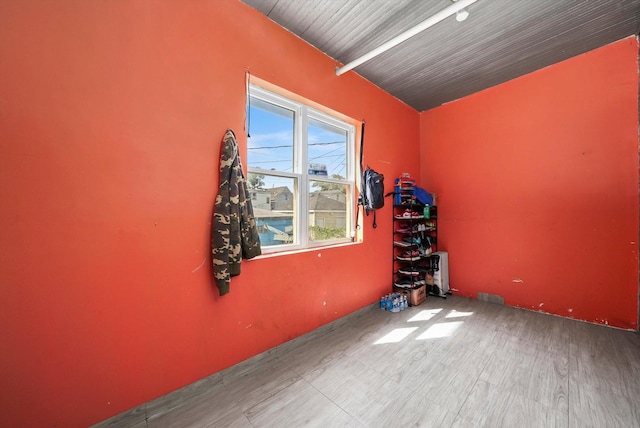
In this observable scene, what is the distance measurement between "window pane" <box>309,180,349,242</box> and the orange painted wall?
0.79 meters

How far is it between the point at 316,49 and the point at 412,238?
2.93 meters

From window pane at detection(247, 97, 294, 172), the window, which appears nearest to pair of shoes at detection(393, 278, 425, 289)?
the window

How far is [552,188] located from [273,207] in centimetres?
363

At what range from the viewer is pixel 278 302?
7.42 ft

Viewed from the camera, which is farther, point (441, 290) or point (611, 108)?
point (441, 290)

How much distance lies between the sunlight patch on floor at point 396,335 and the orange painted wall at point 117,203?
3.73 feet

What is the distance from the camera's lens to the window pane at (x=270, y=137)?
89.2 inches

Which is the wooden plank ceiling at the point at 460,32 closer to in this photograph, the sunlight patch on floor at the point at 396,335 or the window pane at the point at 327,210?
the window pane at the point at 327,210

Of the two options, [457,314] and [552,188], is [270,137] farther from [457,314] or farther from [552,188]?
[552,188]

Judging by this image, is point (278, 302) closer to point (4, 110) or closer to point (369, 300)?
point (369, 300)

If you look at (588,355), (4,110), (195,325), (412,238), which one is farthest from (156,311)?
(588,355)

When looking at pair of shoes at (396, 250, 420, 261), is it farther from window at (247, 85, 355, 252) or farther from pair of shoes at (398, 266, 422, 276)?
window at (247, 85, 355, 252)

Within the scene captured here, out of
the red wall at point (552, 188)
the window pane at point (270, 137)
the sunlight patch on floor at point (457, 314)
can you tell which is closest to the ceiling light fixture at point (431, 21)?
the window pane at point (270, 137)

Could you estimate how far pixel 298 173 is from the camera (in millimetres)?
2580
